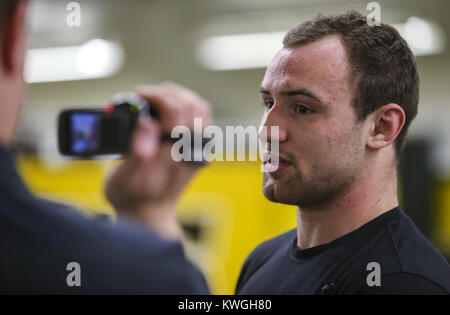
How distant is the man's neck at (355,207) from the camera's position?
0.89 metres

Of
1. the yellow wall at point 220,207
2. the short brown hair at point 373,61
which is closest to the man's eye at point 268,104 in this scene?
the short brown hair at point 373,61

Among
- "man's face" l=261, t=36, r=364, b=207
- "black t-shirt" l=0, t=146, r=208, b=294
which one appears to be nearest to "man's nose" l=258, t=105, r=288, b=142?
"man's face" l=261, t=36, r=364, b=207

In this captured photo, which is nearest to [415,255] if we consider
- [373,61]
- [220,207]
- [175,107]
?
[373,61]

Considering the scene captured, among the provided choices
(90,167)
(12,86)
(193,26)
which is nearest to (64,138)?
(12,86)

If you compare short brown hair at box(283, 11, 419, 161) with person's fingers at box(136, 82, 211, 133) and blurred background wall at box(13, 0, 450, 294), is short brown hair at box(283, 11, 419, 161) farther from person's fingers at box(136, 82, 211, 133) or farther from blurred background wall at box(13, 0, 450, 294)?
person's fingers at box(136, 82, 211, 133)

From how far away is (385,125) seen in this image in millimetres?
866

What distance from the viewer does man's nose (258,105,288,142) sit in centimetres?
89

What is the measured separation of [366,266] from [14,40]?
569 millimetres

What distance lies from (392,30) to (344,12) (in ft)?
0.29

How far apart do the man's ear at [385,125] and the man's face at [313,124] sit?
19mm

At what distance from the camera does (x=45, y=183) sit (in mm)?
2428

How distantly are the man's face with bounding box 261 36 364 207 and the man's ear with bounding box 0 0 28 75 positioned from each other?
41cm
